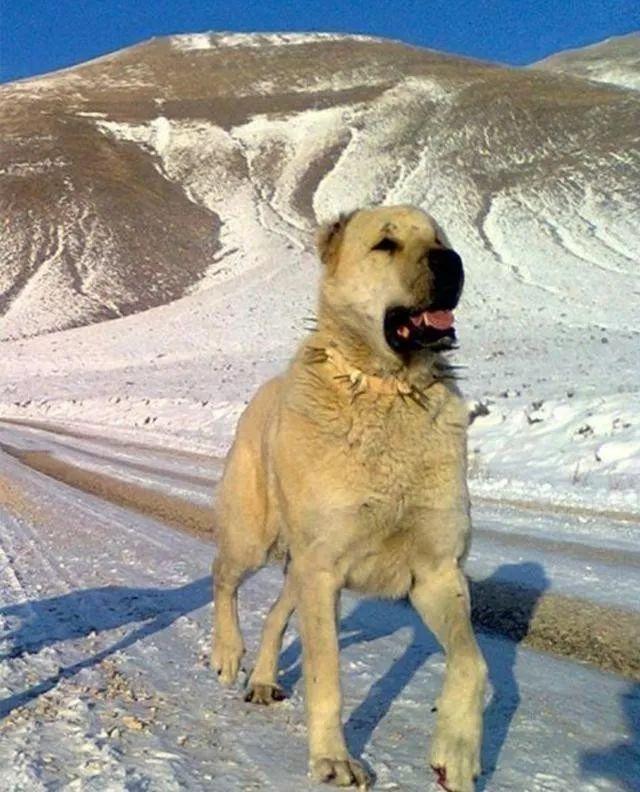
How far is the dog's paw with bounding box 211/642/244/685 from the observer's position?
5.44 metres

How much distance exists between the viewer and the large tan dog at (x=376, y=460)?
4059 mm

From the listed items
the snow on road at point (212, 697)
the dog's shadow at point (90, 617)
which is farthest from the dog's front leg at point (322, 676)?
the dog's shadow at point (90, 617)

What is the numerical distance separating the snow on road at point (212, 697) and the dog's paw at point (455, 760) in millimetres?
135

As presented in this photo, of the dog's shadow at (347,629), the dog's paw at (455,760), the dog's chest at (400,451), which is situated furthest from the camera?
the dog's shadow at (347,629)

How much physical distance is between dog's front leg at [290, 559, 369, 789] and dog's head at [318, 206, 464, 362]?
1.02 m

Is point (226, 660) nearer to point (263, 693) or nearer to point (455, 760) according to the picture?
point (263, 693)

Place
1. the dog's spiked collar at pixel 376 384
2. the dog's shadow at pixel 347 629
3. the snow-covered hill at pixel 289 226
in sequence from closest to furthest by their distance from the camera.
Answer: the dog's spiked collar at pixel 376 384
the dog's shadow at pixel 347 629
the snow-covered hill at pixel 289 226

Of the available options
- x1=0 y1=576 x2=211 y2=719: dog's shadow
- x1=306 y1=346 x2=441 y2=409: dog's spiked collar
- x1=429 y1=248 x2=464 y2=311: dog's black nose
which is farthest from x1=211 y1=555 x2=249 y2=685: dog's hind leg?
x1=429 y1=248 x2=464 y2=311: dog's black nose

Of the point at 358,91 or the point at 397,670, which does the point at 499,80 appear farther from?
the point at 397,670

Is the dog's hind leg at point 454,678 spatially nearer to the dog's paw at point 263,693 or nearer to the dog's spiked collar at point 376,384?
the dog's spiked collar at point 376,384

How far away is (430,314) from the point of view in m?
4.43

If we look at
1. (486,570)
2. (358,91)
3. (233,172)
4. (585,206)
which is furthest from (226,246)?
(486,570)

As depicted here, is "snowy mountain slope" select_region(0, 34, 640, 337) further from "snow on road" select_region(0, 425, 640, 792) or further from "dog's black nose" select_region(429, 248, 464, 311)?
"dog's black nose" select_region(429, 248, 464, 311)

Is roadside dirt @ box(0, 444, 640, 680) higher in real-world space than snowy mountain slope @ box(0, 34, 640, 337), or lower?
lower
